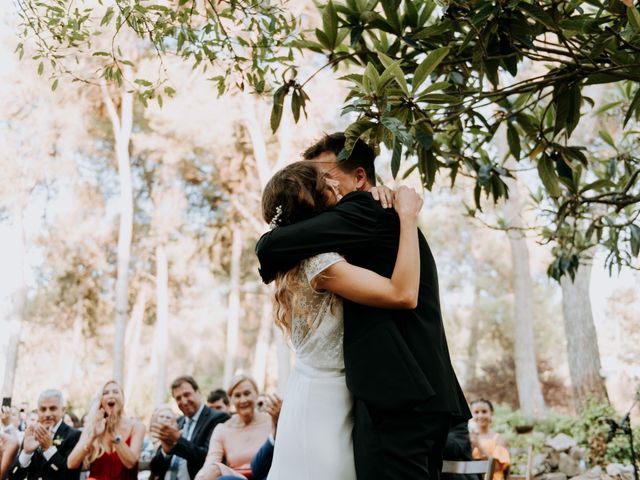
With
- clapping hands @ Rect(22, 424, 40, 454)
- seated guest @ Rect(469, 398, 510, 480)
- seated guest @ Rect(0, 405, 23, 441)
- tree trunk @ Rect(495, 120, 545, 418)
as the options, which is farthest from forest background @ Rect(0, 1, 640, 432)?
clapping hands @ Rect(22, 424, 40, 454)

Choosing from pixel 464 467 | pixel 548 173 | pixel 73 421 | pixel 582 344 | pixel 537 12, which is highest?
pixel 537 12

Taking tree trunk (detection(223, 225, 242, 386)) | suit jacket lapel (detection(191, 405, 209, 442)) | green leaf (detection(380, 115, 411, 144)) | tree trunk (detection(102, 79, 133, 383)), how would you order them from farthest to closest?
tree trunk (detection(223, 225, 242, 386)) → tree trunk (detection(102, 79, 133, 383)) → suit jacket lapel (detection(191, 405, 209, 442)) → green leaf (detection(380, 115, 411, 144))

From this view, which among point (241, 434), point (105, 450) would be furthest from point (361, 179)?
point (105, 450)

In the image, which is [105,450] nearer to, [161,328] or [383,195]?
[383,195]

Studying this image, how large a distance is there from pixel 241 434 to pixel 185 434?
48.1 inches

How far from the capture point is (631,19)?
2326mm

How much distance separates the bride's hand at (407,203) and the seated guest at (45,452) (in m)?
4.62

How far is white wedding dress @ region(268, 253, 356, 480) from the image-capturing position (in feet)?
5.88

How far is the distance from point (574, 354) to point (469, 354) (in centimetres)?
1600

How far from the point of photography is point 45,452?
5.54m

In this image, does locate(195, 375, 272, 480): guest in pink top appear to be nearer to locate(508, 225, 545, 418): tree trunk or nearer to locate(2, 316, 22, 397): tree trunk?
locate(508, 225, 545, 418): tree trunk

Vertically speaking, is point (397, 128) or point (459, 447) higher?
point (397, 128)

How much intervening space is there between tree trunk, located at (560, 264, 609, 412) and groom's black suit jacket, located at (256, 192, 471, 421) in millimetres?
10948

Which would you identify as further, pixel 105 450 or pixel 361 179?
pixel 105 450
